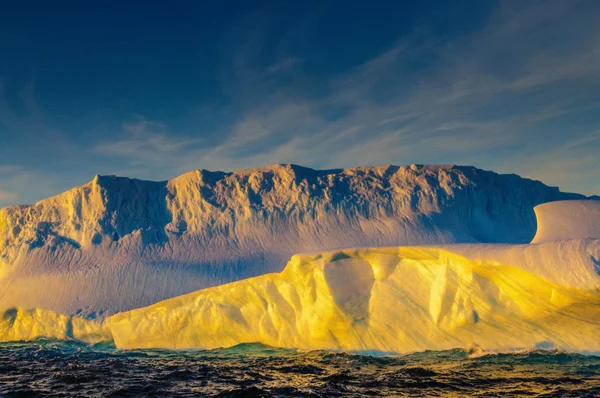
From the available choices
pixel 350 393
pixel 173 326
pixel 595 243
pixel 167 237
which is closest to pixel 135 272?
pixel 167 237

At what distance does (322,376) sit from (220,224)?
23459 millimetres

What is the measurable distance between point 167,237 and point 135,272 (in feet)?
13.9

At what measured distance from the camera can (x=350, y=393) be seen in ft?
28.8

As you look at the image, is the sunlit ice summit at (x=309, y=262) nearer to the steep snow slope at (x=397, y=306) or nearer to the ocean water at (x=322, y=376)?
the steep snow slope at (x=397, y=306)

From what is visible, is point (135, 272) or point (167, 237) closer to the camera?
point (135, 272)

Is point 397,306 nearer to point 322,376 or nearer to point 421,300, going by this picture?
point 421,300

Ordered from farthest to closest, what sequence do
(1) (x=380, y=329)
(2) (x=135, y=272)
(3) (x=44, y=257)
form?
(3) (x=44, y=257), (2) (x=135, y=272), (1) (x=380, y=329)

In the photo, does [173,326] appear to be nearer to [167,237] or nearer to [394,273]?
[394,273]

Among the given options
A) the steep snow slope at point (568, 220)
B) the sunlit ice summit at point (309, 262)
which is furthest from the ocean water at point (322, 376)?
the steep snow slope at point (568, 220)

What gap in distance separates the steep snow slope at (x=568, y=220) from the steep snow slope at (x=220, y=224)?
19.5m

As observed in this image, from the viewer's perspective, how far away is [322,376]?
10531mm

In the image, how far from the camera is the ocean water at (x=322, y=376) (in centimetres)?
877

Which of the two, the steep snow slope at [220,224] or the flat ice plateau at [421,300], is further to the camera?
the steep snow slope at [220,224]

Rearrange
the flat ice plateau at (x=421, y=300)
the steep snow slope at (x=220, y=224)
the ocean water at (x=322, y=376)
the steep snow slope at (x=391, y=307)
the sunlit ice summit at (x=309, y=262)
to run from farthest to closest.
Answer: the steep snow slope at (x=220, y=224) < the sunlit ice summit at (x=309, y=262) < the steep snow slope at (x=391, y=307) < the flat ice plateau at (x=421, y=300) < the ocean water at (x=322, y=376)
